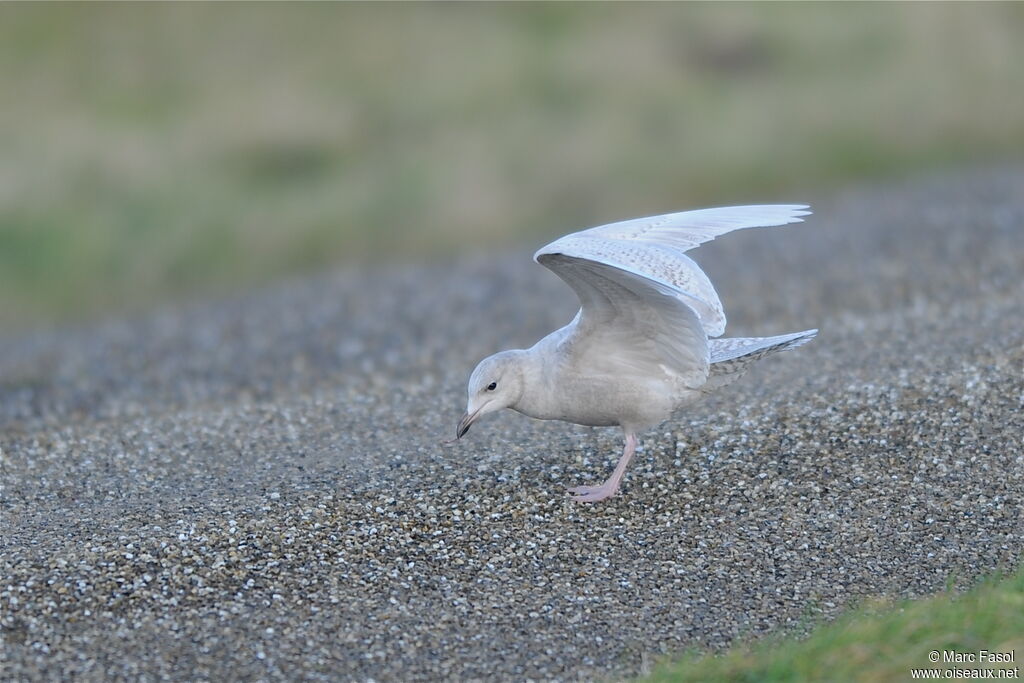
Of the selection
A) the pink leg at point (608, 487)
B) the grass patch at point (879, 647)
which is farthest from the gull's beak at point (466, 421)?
the grass patch at point (879, 647)

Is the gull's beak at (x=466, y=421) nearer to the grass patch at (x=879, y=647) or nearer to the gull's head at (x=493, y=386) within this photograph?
the gull's head at (x=493, y=386)

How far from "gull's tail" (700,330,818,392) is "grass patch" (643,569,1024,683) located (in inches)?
63.0

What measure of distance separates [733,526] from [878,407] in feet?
5.61

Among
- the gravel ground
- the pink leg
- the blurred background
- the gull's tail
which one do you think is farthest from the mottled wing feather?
the blurred background

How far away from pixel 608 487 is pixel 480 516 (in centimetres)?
68

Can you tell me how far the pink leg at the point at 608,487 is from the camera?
6.09 meters

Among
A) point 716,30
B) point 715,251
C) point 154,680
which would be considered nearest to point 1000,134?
point 716,30

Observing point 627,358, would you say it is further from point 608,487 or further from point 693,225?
point 693,225

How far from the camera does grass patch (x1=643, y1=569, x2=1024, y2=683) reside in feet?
14.7

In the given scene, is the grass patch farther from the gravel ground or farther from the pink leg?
the pink leg

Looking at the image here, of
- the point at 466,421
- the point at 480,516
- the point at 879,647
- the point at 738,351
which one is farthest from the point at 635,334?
the point at 879,647

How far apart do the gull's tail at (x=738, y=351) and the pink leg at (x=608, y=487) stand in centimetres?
50

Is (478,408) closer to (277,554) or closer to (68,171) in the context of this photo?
(277,554)

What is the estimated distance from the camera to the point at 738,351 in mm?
6152
